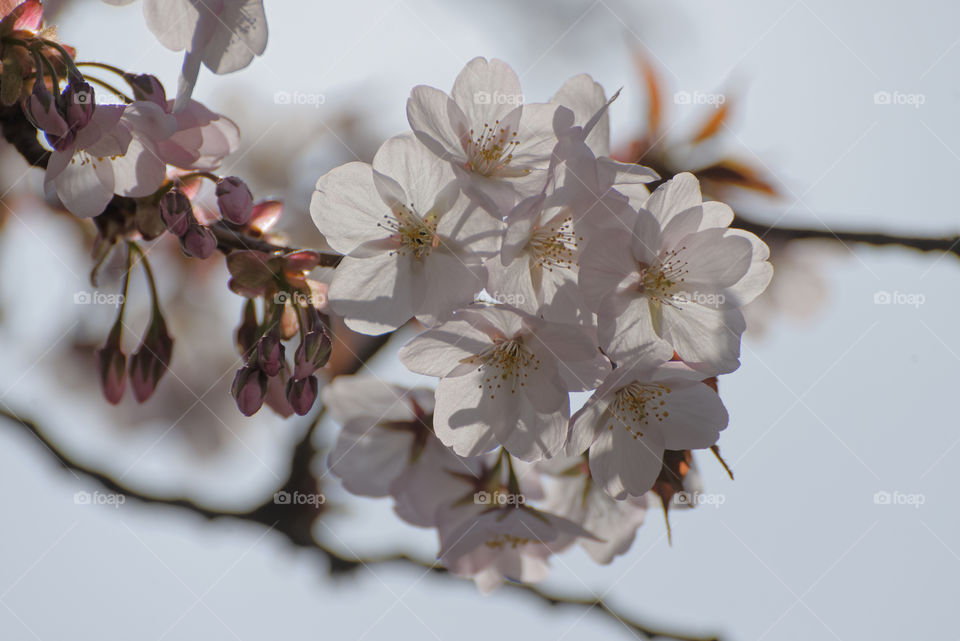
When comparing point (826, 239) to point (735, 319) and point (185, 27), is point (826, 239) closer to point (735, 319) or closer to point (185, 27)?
point (735, 319)

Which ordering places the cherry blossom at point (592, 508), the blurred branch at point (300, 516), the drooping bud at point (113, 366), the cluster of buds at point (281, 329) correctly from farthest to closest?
the blurred branch at point (300, 516) < the cherry blossom at point (592, 508) < the drooping bud at point (113, 366) < the cluster of buds at point (281, 329)

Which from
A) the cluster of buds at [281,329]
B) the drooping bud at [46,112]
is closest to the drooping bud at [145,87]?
the drooping bud at [46,112]

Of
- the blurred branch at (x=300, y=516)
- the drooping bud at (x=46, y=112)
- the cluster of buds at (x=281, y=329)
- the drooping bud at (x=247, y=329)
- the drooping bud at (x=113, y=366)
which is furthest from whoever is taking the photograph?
the blurred branch at (x=300, y=516)

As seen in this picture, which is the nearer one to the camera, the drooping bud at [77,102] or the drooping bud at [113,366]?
the drooping bud at [77,102]

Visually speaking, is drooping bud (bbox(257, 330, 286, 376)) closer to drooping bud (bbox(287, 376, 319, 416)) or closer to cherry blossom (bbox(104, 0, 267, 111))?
drooping bud (bbox(287, 376, 319, 416))

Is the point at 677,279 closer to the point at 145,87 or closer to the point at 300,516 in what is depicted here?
the point at 145,87

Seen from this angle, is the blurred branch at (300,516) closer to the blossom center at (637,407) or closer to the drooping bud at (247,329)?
the drooping bud at (247,329)
